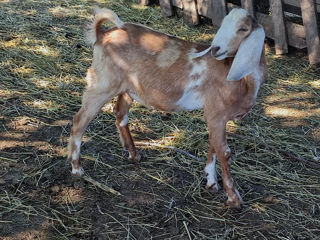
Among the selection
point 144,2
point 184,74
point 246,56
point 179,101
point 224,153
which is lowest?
point 144,2

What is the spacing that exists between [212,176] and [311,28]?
107 inches

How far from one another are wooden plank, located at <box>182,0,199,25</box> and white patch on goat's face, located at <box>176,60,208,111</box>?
362cm

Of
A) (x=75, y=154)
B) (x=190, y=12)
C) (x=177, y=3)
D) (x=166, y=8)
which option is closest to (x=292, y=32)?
(x=190, y=12)

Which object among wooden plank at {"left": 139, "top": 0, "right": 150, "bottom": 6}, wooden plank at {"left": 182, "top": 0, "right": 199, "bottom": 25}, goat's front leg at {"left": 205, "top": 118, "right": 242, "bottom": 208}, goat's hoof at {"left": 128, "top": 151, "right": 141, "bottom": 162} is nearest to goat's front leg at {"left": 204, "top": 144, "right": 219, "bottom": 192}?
goat's front leg at {"left": 205, "top": 118, "right": 242, "bottom": 208}

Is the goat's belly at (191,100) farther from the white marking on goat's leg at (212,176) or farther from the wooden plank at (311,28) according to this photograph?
the wooden plank at (311,28)

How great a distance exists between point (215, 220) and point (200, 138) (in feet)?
3.94

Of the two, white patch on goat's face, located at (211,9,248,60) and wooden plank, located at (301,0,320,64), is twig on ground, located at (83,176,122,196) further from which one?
wooden plank, located at (301,0,320,64)

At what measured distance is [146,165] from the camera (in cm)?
420

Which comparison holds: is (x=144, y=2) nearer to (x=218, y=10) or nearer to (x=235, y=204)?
(x=218, y=10)

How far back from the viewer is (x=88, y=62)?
5.96 m

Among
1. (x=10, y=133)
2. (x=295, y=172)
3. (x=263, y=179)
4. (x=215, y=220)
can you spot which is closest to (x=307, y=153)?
(x=295, y=172)

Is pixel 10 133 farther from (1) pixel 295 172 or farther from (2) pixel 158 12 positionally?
(2) pixel 158 12

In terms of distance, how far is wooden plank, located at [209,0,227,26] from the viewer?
21.5 ft

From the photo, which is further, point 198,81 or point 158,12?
point 158,12
